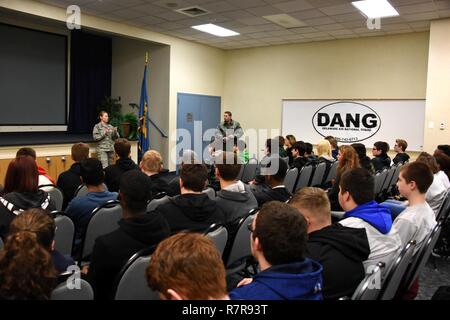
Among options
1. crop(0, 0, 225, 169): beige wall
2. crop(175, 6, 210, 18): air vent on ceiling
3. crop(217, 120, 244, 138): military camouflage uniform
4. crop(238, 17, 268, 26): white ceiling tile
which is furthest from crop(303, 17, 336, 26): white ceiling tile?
crop(0, 0, 225, 169): beige wall

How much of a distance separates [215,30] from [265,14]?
5.46 ft

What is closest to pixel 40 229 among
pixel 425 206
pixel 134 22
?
pixel 425 206

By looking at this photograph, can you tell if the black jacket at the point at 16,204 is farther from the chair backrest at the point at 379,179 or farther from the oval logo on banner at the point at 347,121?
the oval logo on banner at the point at 347,121

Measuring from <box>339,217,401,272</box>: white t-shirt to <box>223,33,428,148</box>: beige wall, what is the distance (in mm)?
6959

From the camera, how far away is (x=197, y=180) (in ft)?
8.77

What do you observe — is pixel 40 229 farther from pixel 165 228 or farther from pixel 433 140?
pixel 433 140

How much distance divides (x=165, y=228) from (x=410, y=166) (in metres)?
1.89

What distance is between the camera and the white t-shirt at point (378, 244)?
6.89 feet

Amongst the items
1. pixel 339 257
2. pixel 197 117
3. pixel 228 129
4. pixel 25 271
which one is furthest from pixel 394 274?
pixel 197 117

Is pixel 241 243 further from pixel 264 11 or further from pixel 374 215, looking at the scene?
pixel 264 11

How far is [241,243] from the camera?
2.62 m

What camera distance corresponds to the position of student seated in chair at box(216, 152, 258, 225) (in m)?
2.89

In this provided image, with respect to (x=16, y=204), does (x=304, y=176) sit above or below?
below
